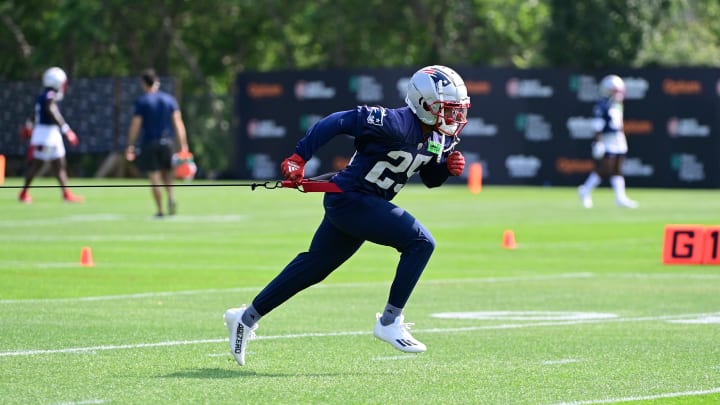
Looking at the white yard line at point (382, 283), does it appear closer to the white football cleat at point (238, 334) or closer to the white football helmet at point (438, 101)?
the white football cleat at point (238, 334)

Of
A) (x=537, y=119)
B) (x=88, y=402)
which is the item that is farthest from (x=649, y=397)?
(x=537, y=119)

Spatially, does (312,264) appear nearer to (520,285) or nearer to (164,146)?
(520,285)

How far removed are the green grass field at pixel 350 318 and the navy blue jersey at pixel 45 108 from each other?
12.8 feet

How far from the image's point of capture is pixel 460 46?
5597cm

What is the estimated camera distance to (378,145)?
9562mm

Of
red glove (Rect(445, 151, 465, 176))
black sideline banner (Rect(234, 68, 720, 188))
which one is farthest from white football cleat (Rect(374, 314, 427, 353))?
black sideline banner (Rect(234, 68, 720, 188))

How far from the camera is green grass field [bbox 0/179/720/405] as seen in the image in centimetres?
878

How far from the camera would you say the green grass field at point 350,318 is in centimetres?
878

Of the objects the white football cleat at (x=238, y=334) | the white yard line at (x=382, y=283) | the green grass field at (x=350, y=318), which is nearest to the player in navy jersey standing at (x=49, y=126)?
the green grass field at (x=350, y=318)

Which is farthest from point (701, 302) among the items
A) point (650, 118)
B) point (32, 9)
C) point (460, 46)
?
point (32, 9)

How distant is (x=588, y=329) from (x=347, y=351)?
2.42 metres

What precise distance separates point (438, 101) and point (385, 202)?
685mm

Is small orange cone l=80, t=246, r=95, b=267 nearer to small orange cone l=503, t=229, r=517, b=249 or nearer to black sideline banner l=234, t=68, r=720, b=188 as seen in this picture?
small orange cone l=503, t=229, r=517, b=249

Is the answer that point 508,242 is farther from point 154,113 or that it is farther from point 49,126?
point 49,126
